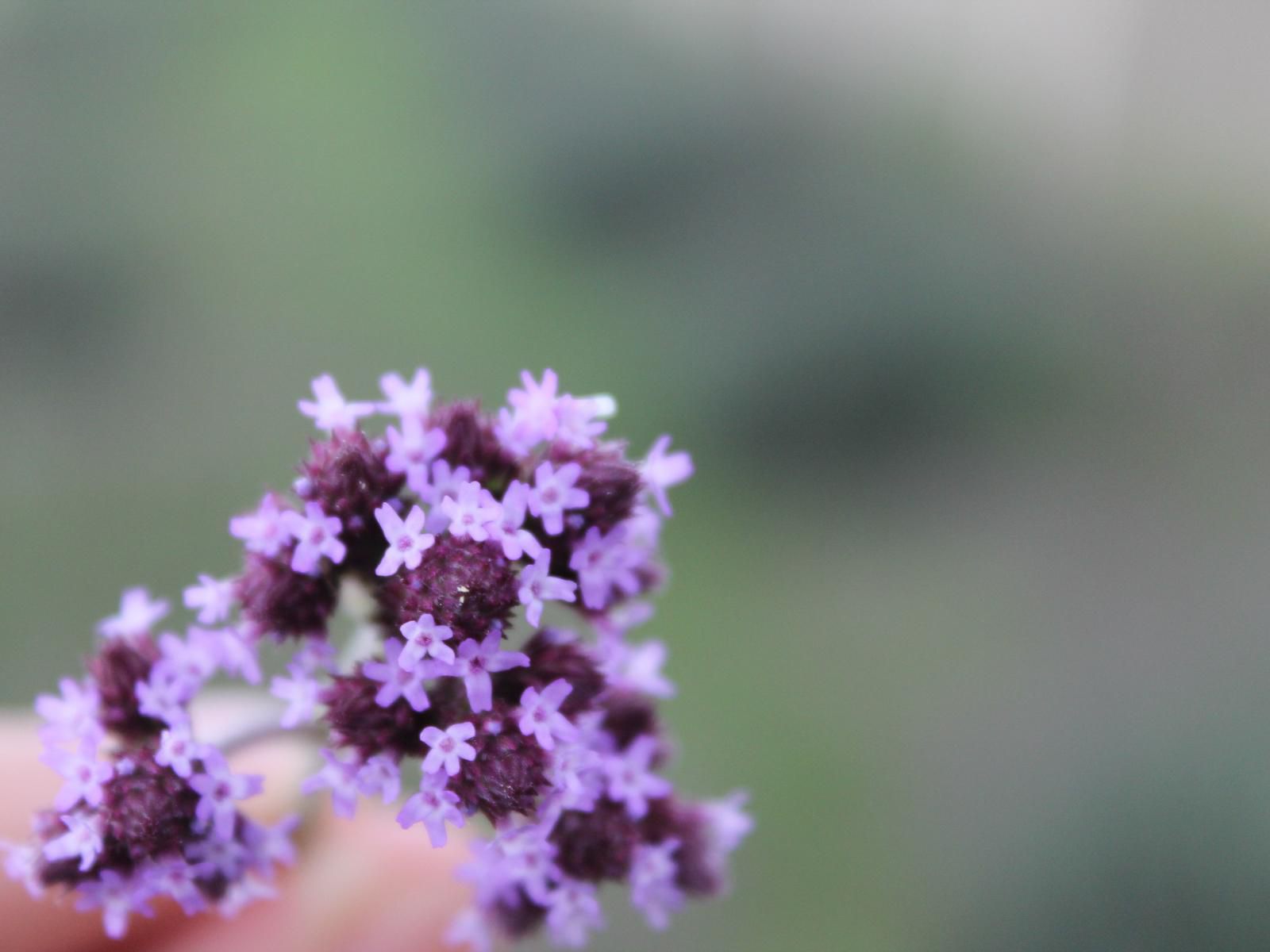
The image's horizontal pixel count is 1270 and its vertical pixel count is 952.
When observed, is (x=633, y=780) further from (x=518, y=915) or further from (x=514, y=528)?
(x=514, y=528)

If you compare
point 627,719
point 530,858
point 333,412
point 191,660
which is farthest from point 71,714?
point 627,719

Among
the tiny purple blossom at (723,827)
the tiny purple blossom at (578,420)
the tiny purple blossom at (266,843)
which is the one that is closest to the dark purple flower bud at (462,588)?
the tiny purple blossom at (578,420)

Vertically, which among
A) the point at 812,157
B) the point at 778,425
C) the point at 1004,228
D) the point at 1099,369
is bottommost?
the point at 778,425

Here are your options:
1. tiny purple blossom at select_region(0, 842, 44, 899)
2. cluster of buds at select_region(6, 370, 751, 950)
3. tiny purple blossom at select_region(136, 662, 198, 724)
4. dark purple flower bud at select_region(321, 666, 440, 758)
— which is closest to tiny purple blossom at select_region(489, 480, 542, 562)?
cluster of buds at select_region(6, 370, 751, 950)

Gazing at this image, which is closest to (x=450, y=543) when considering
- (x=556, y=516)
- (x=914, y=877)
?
(x=556, y=516)

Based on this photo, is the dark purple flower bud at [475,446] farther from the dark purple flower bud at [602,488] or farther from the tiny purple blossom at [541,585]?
the tiny purple blossom at [541,585]

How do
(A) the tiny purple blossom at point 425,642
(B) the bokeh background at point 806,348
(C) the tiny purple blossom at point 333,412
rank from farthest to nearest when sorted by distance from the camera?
(B) the bokeh background at point 806,348 → (C) the tiny purple blossom at point 333,412 → (A) the tiny purple blossom at point 425,642

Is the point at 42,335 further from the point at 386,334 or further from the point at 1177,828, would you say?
the point at 1177,828
